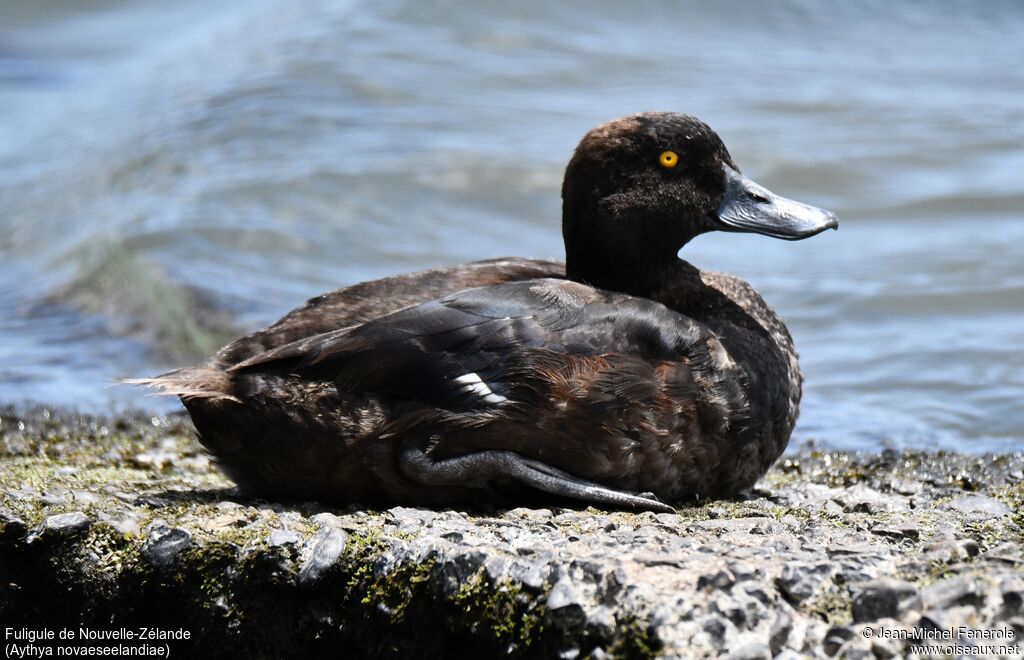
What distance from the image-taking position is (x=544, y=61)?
507 inches

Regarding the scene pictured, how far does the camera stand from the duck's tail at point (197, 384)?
394cm

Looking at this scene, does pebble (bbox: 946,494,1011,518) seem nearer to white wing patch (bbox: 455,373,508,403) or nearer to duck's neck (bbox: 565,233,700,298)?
duck's neck (bbox: 565,233,700,298)

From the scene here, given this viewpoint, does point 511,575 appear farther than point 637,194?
No

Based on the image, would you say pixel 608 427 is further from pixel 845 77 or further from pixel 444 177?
pixel 845 77

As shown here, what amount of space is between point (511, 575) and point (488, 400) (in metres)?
0.78

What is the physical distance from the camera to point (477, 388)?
152 inches

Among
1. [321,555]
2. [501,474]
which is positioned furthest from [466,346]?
[321,555]

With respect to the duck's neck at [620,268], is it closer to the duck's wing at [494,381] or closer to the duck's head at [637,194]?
the duck's head at [637,194]

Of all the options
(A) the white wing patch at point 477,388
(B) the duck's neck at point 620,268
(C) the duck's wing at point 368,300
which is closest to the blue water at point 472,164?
(B) the duck's neck at point 620,268

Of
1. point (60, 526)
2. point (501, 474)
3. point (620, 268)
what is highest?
point (620, 268)

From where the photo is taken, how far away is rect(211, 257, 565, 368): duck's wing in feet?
13.7

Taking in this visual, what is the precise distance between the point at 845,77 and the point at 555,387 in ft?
30.2

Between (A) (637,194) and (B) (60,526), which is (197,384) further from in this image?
(A) (637,194)

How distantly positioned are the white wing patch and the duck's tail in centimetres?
68
